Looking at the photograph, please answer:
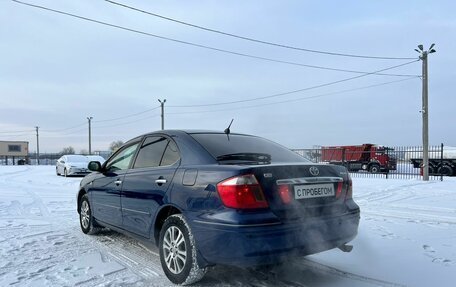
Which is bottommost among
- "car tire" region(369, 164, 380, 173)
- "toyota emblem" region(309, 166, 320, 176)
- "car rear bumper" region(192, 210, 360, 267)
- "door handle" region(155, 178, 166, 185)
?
"car tire" region(369, 164, 380, 173)

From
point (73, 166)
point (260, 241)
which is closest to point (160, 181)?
point (260, 241)

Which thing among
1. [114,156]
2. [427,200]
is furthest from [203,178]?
[427,200]

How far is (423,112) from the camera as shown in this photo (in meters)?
16.7

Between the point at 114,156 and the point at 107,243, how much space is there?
122 centimetres

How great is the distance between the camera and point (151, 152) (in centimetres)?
462

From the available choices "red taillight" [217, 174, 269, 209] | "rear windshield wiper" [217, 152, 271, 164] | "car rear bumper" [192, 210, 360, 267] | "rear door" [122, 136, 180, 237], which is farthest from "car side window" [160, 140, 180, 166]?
"red taillight" [217, 174, 269, 209]

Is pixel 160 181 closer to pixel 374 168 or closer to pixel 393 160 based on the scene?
pixel 393 160

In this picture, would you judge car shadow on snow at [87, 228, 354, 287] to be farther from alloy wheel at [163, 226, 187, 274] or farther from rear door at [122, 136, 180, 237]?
rear door at [122, 136, 180, 237]

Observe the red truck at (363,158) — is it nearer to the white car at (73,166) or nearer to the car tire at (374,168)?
the car tire at (374,168)

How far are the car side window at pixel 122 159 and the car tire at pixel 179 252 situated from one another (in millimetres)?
1468

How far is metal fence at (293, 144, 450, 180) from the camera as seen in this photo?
67.2ft

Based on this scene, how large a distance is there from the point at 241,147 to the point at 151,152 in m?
1.13

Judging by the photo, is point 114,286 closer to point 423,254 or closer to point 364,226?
point 423,254

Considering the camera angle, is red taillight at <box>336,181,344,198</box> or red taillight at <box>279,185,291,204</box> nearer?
red taillight at <box>279,185,291,204</box>
